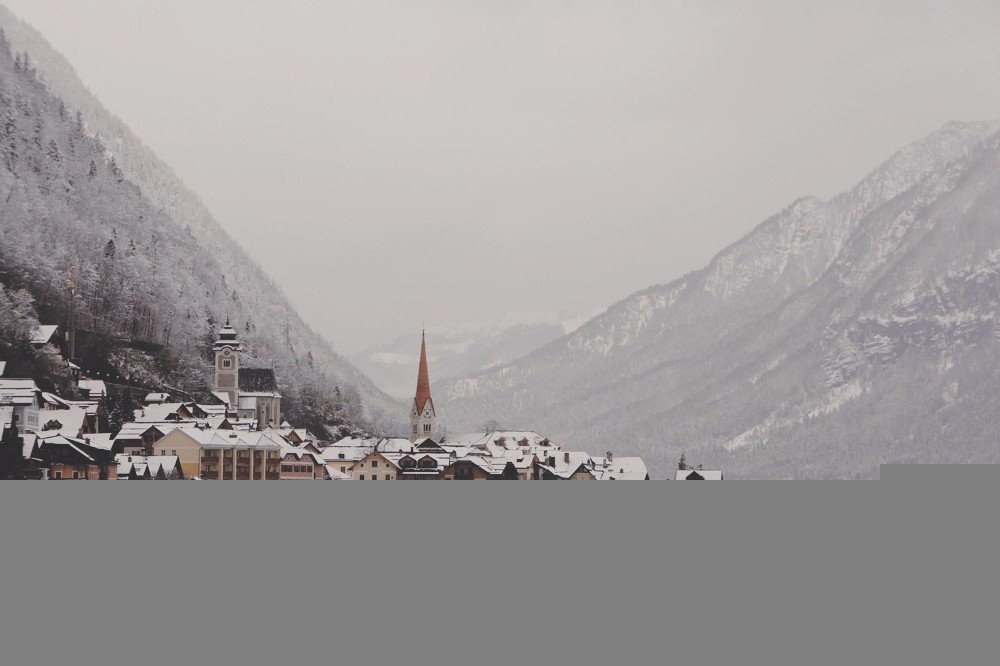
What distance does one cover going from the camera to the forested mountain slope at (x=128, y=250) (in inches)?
1628

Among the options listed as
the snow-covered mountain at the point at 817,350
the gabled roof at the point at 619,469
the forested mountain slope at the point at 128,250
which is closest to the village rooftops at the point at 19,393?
the forested mountain slope at the point at 128,250

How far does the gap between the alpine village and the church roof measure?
0.03 metres

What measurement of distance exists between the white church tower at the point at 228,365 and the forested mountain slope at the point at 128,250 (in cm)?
38

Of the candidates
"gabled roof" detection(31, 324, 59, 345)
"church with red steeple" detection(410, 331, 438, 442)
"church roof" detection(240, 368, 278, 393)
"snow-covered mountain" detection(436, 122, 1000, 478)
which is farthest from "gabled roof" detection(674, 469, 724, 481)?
"gabled roof" detection(31, 324, 59, 345)

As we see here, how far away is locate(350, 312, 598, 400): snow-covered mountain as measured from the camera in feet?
153

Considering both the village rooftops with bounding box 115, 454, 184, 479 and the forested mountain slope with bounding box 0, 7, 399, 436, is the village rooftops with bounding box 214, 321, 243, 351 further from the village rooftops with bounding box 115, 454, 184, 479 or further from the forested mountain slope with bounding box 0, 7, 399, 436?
the village rooftops with bounding box 115, 454, 184, 479

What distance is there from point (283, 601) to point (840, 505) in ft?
54.0

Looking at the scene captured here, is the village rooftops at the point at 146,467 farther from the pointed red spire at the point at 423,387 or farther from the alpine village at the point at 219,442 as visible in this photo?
the pointed red spire at the point at 423,387

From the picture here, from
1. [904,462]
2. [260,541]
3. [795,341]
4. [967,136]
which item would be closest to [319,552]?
[260,541]

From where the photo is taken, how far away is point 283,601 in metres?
30.2

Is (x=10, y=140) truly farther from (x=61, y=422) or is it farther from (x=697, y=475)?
(x=697, y=475)

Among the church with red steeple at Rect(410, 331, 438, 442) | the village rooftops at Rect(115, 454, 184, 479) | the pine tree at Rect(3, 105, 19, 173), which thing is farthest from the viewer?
the church with red steeple at Rect(410, 331, 438, 442)

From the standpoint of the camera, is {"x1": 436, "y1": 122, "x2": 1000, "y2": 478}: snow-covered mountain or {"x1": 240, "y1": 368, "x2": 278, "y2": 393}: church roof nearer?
{"x1": 240, "y1": 368, "x2": 278, "y2": 393}: church roof

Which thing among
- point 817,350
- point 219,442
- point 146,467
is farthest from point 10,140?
point 817,350
